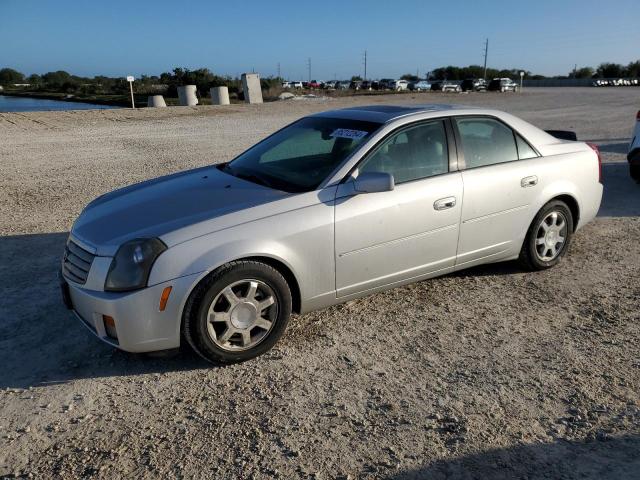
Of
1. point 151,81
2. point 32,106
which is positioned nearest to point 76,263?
point 32,106

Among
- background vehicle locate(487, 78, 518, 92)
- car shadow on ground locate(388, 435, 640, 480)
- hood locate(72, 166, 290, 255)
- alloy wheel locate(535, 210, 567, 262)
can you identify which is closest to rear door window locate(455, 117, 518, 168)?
alloy wheel locate(535, 210, 567, 262)

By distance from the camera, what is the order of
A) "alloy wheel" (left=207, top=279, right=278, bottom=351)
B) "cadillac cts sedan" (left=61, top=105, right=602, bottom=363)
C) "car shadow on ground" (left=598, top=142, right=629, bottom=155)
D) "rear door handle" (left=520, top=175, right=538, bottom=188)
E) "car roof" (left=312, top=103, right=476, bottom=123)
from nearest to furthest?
1. "cadillac cts sedan" (left=61, top=105, right=602, bottom=363)
2. "alloy wheel" (left=207, top=279, right=278, bottom=351)
3. "car roof" (left=312, top=103, right=476, bottom=123)
4. "rear door handle" (left=520, top=175, right=538, bottom=188)
5. "car shadow on ground" (left=598, top=142, right=629, bottom=155)

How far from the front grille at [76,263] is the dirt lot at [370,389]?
551 millimetres

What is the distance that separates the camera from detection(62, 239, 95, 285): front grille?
3398mm

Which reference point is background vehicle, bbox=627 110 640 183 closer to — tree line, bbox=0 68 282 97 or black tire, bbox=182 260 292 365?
black tire, bbox=182 260 292 365

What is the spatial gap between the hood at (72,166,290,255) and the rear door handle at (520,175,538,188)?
2.17 m

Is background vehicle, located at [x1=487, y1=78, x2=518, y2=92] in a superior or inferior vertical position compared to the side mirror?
superior

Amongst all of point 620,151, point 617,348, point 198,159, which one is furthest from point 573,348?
point 620,151

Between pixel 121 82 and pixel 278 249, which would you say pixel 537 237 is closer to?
pixel 278 249

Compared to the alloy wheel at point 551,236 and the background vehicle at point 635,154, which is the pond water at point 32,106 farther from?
the alloy wheel at point 551,236

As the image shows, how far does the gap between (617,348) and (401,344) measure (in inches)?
57.6

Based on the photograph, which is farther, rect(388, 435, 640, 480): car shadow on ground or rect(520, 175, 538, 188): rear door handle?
rect(520, 175, 538, 188): rear door handle

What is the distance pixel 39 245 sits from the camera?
18.7 feet

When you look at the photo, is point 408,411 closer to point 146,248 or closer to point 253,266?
point 253,266
